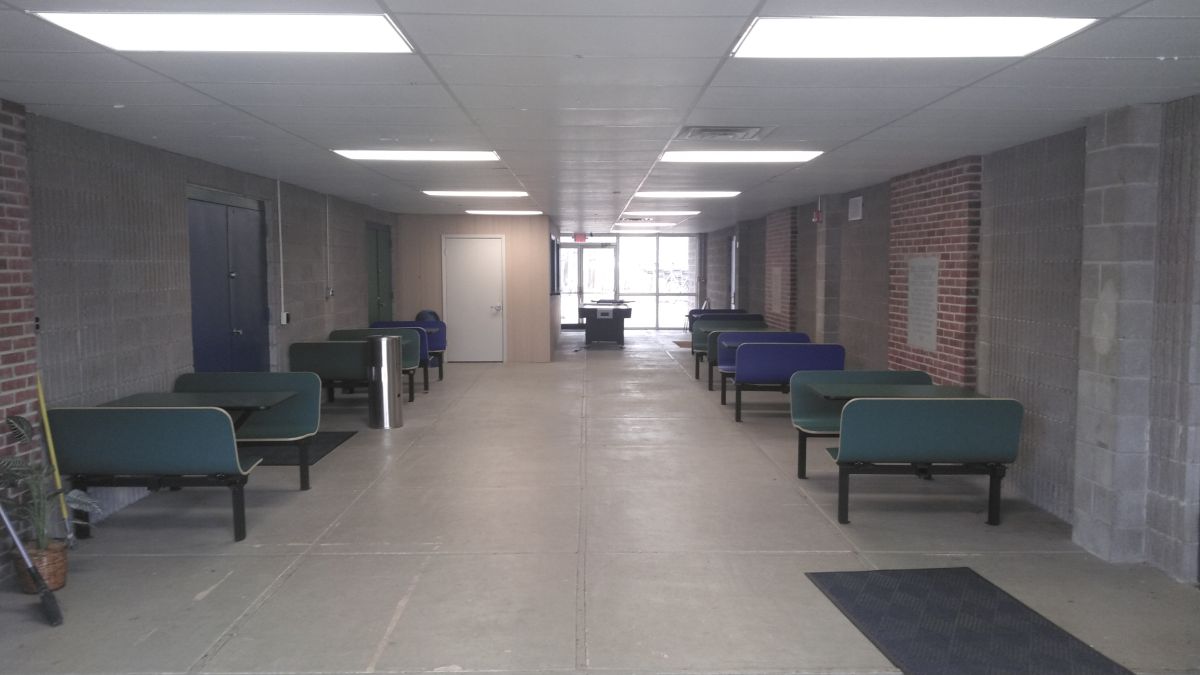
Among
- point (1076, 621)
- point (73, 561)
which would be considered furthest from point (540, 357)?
point (1076, 621)

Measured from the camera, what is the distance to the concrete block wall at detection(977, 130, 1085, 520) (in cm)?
547

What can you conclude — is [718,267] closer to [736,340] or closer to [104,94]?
[736,340]

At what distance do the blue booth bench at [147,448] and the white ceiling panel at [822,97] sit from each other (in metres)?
3.52

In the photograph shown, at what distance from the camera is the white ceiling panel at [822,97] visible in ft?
14.3

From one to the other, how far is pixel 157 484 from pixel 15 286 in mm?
1406

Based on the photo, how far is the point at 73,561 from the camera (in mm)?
4785

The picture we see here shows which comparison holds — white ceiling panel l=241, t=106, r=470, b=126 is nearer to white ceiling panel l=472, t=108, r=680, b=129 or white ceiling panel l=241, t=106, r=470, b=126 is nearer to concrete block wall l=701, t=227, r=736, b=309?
white ceiling panel l=472, t=108, r=680, b=129

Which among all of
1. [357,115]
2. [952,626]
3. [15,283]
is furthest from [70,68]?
[952,626]

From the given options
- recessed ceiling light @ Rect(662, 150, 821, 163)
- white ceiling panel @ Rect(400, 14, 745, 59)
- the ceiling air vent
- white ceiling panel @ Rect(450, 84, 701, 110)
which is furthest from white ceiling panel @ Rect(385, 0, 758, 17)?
recessed ceiling light @ Rect(662, 150, 821, 163)

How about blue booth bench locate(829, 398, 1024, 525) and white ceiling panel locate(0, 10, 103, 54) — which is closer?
white ceiling panel locate(0, 10, 103, 54)

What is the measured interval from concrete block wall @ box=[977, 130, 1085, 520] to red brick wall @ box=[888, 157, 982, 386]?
110 mm

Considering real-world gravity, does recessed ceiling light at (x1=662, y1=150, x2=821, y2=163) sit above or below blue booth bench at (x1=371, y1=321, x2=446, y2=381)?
above

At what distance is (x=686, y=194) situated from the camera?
10.9 m

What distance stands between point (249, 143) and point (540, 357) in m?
8.80
